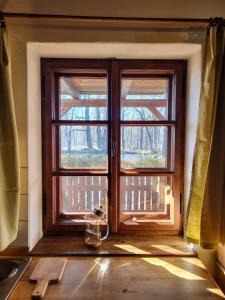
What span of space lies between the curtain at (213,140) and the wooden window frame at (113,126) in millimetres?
403

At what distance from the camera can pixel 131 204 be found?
1.75 m

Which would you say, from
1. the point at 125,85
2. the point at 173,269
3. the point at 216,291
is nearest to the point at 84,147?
the point at 125,85

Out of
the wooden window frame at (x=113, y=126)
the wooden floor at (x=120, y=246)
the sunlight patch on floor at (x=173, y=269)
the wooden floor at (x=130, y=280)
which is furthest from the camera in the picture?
the wooden window frame at (x=113, y=126)

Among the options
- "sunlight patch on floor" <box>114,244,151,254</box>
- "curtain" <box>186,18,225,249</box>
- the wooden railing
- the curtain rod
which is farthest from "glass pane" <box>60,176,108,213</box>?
the curtain rod

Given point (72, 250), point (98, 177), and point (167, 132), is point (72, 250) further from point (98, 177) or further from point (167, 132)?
point (167, 132)

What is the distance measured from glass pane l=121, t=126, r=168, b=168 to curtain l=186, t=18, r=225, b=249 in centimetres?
47

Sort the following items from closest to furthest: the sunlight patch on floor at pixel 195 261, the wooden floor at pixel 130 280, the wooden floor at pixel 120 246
A: the wooden floor at pixel 130 280
the sunlight patch on floor at pixel 195 261
the wooden floor at pixel 120 246

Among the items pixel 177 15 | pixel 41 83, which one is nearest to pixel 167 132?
pixel 177 15

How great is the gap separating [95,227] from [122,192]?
284 mm

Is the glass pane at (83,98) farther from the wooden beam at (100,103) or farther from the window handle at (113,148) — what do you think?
the window handle at (113,148)

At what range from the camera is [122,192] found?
173cm

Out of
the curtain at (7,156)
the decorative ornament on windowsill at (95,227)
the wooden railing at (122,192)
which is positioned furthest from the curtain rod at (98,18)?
the decorative ornament on windowsill at (95,227)

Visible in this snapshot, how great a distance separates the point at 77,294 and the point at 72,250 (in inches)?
15.4

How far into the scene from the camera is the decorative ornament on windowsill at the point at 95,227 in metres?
1.54
